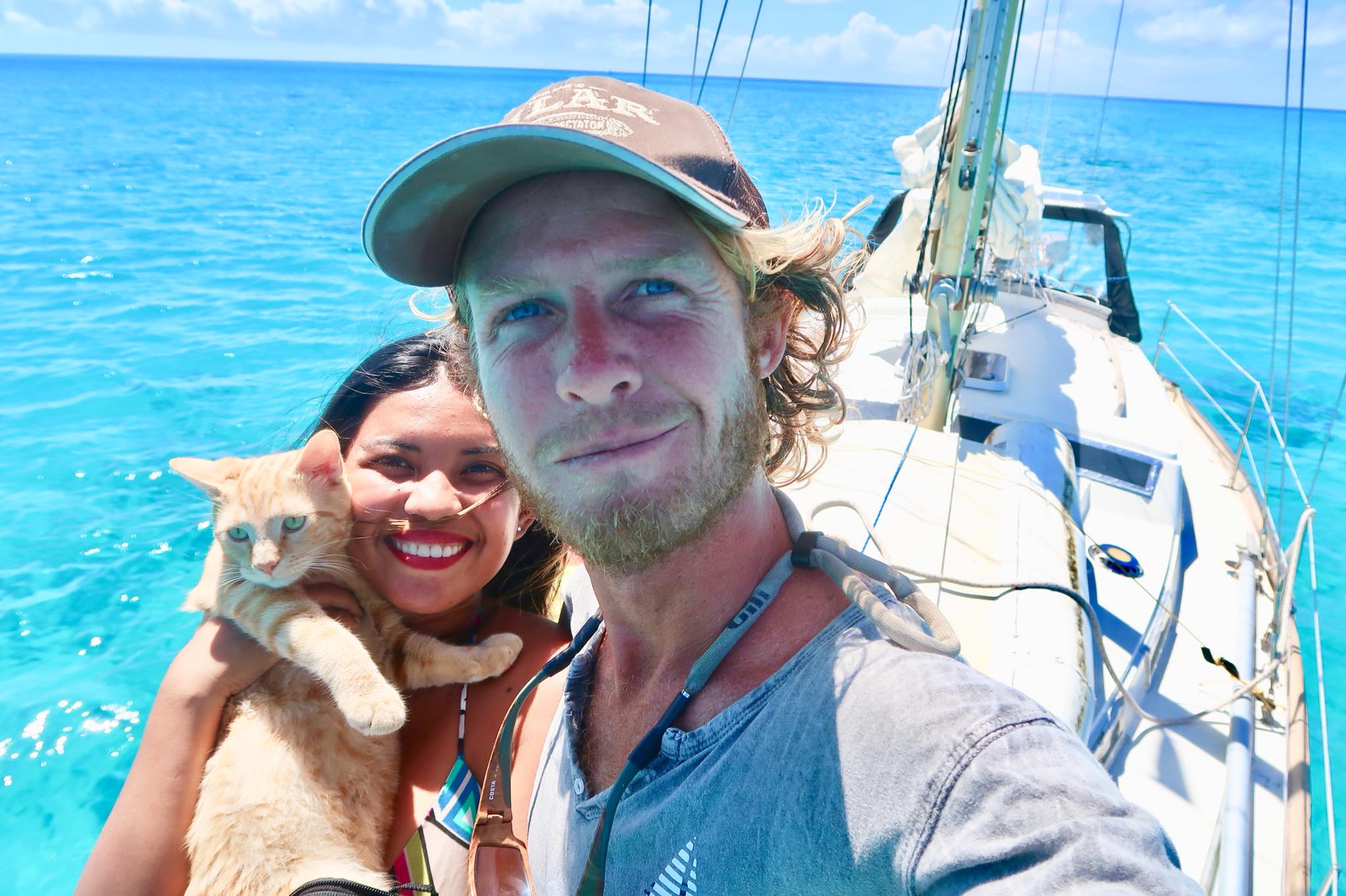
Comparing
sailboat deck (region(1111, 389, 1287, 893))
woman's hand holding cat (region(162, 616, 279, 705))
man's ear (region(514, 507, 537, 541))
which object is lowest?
sailboat deck (region(1111, 389, 1287, 893))

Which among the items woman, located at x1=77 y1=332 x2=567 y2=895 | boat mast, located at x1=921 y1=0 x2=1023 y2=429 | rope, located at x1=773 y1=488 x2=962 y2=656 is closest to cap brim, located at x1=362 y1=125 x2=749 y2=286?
rope, located at x1=773 y1=488 x2=962 y2=656

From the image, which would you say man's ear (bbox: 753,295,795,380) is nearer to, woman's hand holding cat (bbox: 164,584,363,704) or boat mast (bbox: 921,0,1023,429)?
woman's hand holding cat (bbox: 164,584,363,704)

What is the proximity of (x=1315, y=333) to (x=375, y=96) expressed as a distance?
63262mm

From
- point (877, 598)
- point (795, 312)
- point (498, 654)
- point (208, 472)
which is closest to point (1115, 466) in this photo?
point (795, 312)

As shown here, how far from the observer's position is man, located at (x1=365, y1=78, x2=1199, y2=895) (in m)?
Result: 0.81

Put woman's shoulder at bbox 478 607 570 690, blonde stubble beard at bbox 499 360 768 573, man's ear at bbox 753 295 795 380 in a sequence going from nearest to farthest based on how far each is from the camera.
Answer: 1. blonde stubble beard at bbox 499 360 768 573
2. man's ear at bbox 753 295 795 380
3. woman's shoulder at bbox 478 607 570 690

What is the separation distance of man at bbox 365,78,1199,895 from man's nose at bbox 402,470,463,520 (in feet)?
1.54

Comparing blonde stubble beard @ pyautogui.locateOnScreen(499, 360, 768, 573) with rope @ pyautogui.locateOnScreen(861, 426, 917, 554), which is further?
rope @ pyautogui.locateOnScreen(861, 426, 917, 554)

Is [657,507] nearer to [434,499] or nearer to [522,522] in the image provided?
[434,499]

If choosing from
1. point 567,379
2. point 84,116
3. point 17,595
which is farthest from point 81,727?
point 84,116

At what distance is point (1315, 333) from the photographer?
12.4 m

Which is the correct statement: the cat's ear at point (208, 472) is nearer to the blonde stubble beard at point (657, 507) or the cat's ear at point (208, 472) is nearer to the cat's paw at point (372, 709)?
the cat's paw at point (372, 709)

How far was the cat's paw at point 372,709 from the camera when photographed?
1658 millimetres

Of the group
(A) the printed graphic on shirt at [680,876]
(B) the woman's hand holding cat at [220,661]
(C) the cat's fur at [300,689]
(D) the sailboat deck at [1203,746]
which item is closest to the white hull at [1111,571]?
(D) the sailboat deck at [1203,746]
